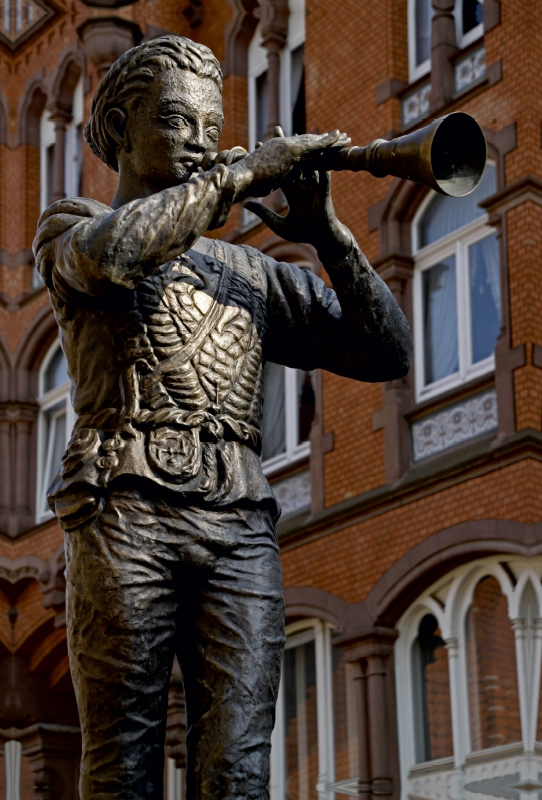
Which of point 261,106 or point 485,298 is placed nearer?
point 485,298

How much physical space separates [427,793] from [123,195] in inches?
465

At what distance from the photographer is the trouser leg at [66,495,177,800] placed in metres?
3.61

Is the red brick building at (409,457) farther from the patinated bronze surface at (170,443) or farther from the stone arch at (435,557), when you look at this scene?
the patinated bronze surface at (170,443)

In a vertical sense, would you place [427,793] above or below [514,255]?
below

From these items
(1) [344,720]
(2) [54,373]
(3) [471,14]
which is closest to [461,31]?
(3) [471,14]

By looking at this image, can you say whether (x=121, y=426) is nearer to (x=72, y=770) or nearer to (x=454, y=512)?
(x=454, y=512)

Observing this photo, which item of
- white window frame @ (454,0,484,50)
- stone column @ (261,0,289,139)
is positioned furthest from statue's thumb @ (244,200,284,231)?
stone column @ (261,0,289,139)

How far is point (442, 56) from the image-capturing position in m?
16.2

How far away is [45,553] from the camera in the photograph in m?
20.7

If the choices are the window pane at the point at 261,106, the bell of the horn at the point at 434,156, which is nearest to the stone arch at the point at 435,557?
the window pane at the point at 261,106

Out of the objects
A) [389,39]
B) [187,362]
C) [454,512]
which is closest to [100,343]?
[187,362]

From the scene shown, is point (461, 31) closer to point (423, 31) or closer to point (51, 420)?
point (423, 31)

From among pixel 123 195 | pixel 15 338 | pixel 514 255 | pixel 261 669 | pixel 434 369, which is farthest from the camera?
pixel 15 338

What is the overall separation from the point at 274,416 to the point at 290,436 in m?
0.64
